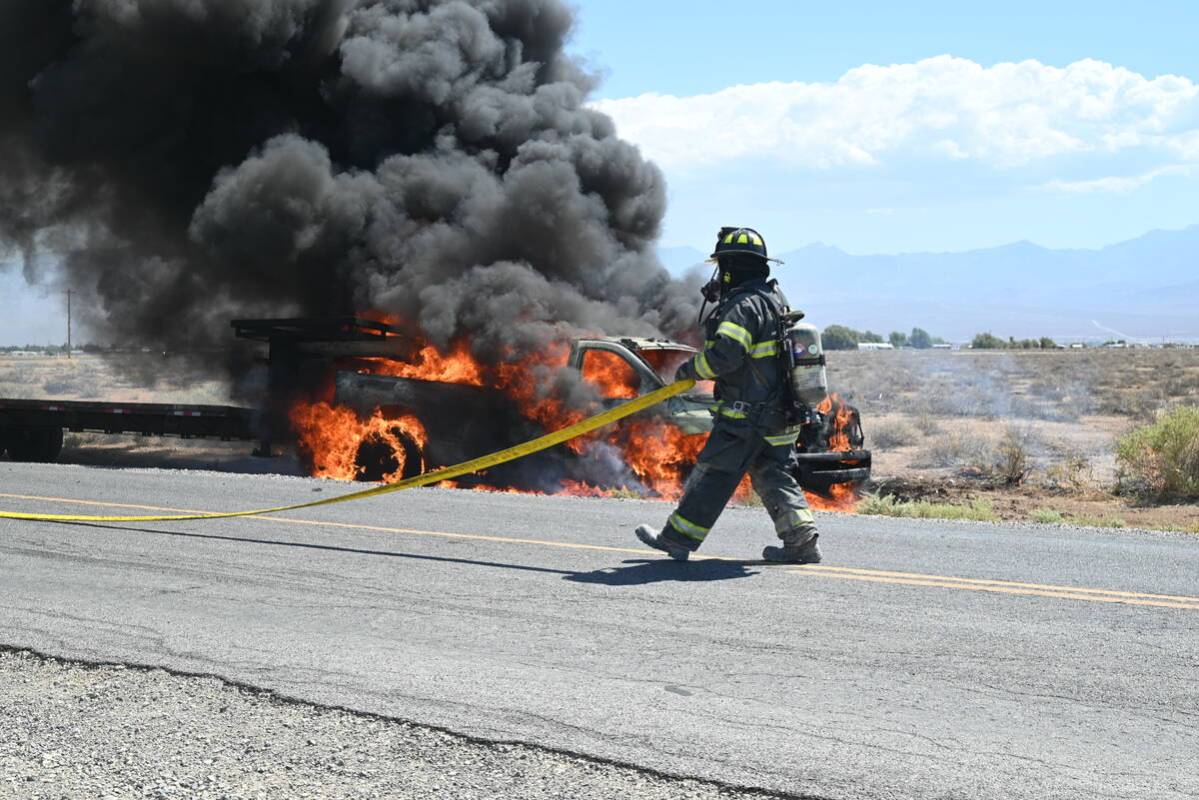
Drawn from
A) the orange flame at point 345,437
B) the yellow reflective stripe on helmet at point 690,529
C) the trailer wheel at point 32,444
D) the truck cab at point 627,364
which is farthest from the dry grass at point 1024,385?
the yellow reflective stripe on helmet at point 690,529

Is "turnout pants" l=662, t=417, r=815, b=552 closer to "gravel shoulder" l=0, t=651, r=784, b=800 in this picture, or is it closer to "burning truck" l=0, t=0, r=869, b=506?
"gravel shoulder" l=0, t=651, r=784, b=800

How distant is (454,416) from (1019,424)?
16344 mm

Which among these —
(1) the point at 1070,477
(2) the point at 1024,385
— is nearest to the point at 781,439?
(1) the point at 1070,477

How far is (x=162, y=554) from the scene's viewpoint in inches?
277

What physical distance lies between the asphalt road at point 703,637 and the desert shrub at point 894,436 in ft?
45.0

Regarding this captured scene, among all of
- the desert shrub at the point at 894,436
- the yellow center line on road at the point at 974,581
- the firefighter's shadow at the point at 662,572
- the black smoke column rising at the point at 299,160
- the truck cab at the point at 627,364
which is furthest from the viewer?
the desert shrub at the point at 894,436

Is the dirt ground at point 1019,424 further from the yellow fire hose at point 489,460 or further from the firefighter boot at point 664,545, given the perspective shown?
the firefighter boot at point 664,545

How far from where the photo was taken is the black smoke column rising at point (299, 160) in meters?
16.4

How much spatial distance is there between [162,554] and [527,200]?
991 centimetres

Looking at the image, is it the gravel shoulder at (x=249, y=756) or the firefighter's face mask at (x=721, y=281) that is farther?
the firefighter's face mask at (x=721, y=281)

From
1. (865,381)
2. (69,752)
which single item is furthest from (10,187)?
(865,381)

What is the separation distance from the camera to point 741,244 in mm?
6613

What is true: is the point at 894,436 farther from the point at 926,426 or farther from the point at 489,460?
the point at 489,460

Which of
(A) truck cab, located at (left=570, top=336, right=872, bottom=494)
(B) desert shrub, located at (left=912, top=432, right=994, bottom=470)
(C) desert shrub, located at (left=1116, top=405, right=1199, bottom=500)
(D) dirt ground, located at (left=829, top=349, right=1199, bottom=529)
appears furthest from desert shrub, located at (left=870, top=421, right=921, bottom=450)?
(A) truck cab, located at (left=570, top=336, right=872, bottom=494)
